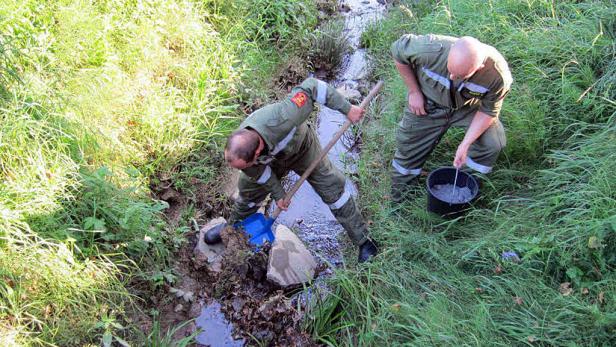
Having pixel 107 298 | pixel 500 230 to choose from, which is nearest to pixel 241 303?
pixel 107 298

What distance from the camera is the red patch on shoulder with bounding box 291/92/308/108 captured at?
11.5 feet

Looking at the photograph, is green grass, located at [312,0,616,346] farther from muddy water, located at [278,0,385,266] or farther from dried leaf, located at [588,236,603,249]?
muddy water, located at [278,0,385,266]

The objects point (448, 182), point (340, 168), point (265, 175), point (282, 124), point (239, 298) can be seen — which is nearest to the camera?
point (282, 124)

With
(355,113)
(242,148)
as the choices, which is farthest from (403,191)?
(242,148)

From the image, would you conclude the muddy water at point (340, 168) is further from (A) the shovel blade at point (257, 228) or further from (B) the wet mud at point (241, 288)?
(A) the shovel blade at point (257, 228)

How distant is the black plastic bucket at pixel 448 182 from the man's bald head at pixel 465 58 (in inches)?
→ 35.8

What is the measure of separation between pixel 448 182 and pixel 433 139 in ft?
1.24

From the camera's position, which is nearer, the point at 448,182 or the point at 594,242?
the point at 594,242

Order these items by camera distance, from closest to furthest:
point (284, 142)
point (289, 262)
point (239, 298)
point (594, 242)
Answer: point (594, 242), point (284, 142), point (239, 298), point (289, 262)

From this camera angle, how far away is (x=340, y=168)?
5117 mm

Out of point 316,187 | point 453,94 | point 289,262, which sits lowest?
point 289,262

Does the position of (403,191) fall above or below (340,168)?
above

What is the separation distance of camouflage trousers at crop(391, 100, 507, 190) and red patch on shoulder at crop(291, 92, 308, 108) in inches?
38.9

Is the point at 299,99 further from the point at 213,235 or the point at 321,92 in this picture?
the point at 213,235
